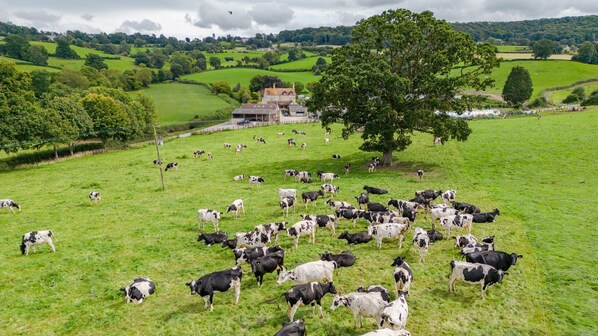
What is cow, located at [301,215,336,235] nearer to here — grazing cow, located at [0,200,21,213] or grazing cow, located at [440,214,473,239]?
grazing cow, located at [440,214,473,239]

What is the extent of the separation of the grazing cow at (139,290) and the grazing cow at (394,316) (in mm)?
9582

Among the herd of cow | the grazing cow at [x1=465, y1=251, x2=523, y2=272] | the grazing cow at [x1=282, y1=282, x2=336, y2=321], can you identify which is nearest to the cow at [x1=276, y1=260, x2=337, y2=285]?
the herd of cow

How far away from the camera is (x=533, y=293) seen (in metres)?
14.5

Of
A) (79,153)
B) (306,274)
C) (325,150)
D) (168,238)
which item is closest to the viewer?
(306,274)

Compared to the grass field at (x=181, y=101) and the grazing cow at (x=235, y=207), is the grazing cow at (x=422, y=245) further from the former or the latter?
the grass field at (x=181, y=101)

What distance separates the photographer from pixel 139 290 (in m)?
14.8

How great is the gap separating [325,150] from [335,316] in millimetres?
37634

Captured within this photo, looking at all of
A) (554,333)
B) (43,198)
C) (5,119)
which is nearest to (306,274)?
(554,333)

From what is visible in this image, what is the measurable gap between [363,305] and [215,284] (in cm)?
→ 569

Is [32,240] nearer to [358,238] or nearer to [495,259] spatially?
[358,238]

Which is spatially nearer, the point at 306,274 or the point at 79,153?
the point at 306,274

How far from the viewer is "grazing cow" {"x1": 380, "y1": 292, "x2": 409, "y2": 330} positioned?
1112 cm

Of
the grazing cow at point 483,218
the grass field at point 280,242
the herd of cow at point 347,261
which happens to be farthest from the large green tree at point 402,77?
the grazing cow at point 483,218

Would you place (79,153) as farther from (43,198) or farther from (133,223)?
(133,223)
